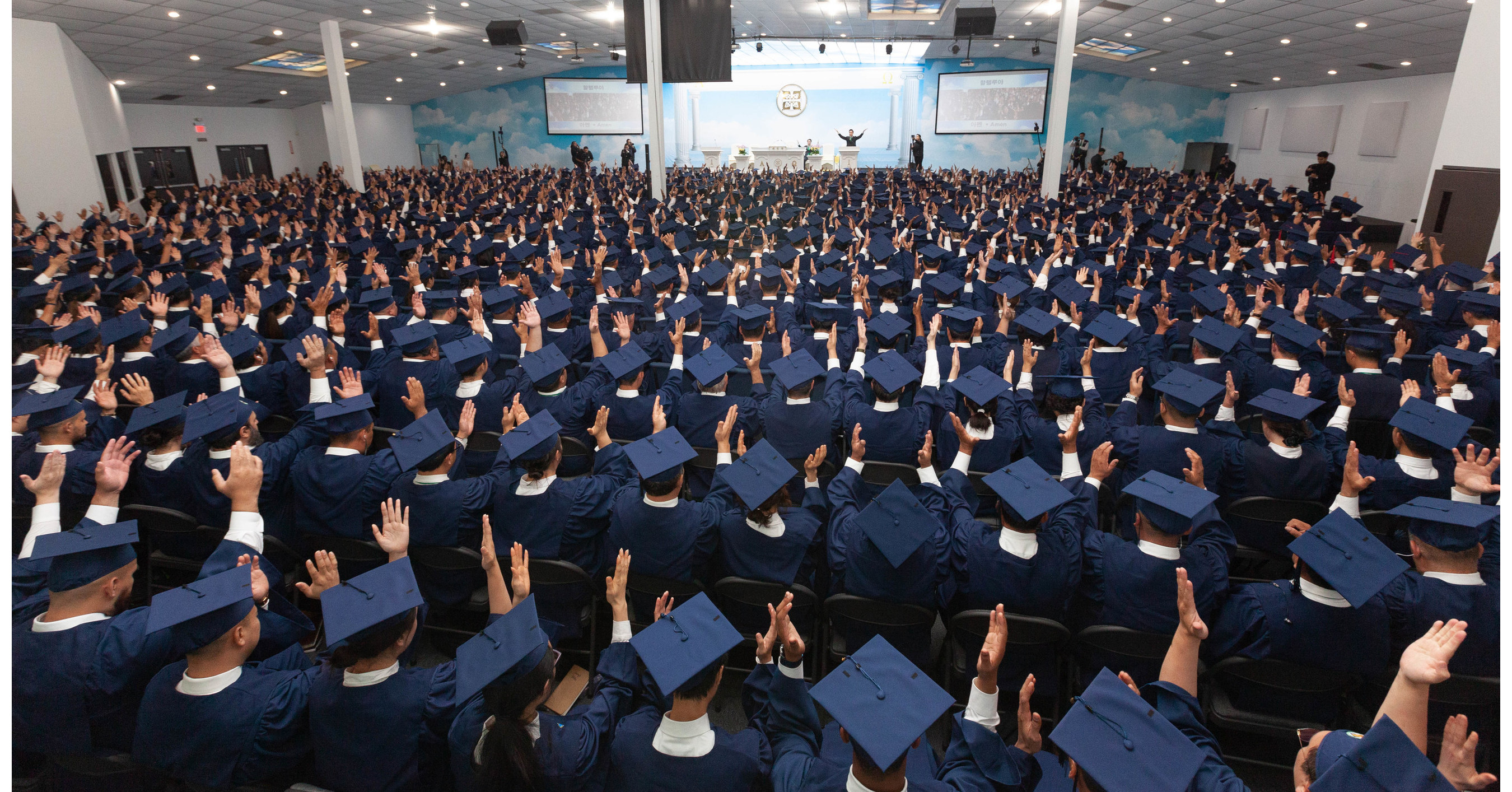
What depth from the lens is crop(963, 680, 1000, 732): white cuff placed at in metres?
1.94

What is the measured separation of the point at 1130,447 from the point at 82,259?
34.7 ft

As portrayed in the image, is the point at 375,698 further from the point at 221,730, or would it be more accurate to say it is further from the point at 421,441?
the point at 421,441

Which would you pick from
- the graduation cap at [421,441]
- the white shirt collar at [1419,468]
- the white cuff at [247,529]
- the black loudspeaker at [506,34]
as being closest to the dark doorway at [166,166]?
the black loudspeaker at [506,34]

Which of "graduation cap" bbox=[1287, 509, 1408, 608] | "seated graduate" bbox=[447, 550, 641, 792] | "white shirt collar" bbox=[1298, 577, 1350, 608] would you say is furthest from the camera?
"white shirt collar" bbox=[1298, 577, 1350, 608]

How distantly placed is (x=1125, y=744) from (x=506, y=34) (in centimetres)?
1838

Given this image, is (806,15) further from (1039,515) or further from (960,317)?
(1039,515)

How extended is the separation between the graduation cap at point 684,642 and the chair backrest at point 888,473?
5.83 ft

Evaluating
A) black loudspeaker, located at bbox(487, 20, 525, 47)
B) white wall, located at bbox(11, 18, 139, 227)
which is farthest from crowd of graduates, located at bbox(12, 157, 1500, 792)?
black loudspeaker, located at bbox(487, 20, 525, 47)

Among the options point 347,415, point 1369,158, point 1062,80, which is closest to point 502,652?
point 347,415

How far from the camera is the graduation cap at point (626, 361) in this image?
4.51 metres

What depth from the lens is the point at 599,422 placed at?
361 cm

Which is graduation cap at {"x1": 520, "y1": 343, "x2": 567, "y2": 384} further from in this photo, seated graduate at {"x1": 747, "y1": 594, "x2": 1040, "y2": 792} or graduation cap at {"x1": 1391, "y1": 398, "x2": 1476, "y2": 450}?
graduation cap at {"x1": 1391, "y1": 398, "x2": 1476, "y2": 450}

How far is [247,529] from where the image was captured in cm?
278

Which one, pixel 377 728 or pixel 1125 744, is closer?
pixel 1125 744
